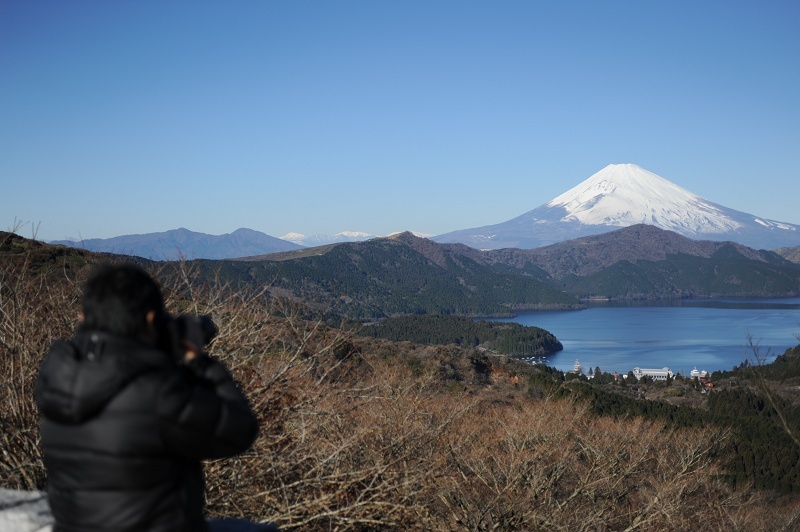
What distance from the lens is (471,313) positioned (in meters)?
187

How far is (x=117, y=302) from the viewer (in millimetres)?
2135

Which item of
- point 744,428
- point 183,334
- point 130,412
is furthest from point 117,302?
point 744,428

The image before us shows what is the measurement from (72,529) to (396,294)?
19720cm

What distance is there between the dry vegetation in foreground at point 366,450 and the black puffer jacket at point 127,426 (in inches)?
129

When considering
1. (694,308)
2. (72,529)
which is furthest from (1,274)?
(694,308)

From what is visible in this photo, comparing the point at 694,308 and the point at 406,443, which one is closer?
the point at 406,443

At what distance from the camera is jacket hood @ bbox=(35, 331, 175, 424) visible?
2.04 m

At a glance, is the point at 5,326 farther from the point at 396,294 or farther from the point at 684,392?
the point at 396,294

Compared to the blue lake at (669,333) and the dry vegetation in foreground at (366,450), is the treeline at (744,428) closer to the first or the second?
the dry vegetation in foreground at (366,450)

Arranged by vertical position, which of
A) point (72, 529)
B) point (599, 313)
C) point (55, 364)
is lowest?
point (599, 313)

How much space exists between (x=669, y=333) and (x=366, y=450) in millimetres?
128699

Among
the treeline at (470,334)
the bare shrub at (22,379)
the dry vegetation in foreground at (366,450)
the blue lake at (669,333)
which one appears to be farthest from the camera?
the treeline at (470,334)

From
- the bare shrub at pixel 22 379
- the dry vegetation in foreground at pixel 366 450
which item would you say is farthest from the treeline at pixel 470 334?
the bare shrub at pixel 22 379

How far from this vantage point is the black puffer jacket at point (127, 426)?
2.05m
